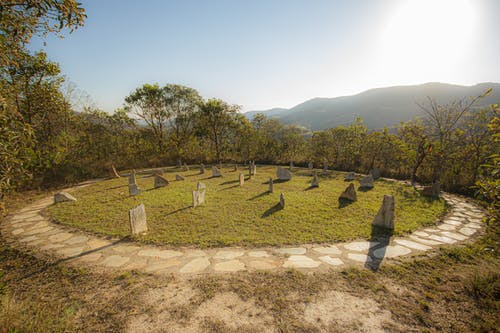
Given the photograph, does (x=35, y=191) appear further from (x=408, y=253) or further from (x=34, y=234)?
(x=408, y=253)

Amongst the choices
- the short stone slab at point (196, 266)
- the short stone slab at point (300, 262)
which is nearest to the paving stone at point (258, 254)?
the short stone slab at point (300, 262)

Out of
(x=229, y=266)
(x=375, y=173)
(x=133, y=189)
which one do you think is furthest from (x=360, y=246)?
(x=375, y=173)

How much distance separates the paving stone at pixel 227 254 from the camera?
3344mm

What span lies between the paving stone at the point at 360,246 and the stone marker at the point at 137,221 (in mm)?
4600

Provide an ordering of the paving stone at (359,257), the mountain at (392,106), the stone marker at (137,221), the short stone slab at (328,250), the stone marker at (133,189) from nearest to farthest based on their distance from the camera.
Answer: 1. the paving stone at (359,257)
2. the short stone slab at (328,250)
3. the stone marker at (137,221)
4. the stone marker at (133,189)
5. the mountain at (392,106)

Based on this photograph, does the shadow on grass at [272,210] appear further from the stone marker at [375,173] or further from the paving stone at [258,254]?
the stone marker at [375,173]

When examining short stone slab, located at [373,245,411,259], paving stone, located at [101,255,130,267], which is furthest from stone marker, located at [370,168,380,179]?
paving stone, located at [101,255,130,267]

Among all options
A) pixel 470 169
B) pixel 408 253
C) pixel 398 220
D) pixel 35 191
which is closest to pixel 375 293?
pixel 408 253

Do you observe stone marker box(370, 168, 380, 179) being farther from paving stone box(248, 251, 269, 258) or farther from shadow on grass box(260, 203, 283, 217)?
paving stone box(248, 251, 269, 258)

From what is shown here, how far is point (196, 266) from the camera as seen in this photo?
3.08 metres

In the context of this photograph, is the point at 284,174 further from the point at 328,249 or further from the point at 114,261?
the point at 114,261

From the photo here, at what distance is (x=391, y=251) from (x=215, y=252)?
3456 millimetres

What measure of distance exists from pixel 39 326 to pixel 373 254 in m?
4.79

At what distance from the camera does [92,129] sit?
46.1 ft
